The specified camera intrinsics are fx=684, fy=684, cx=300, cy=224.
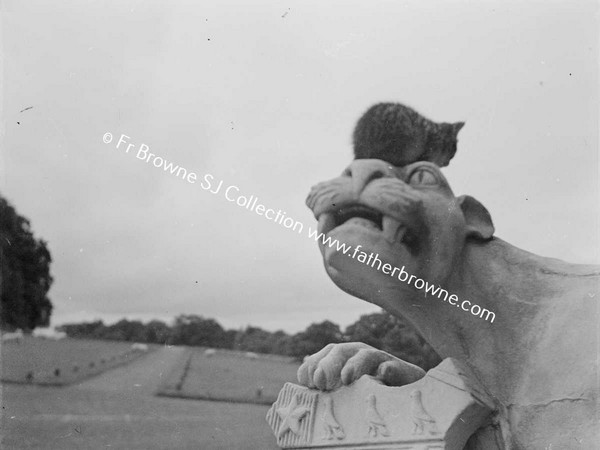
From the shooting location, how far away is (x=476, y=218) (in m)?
1.64

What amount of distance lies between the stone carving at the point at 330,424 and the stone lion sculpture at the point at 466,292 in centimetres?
4

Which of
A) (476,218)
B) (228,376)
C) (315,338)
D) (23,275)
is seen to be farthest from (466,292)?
(23,275)

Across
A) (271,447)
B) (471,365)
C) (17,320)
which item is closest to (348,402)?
(471,365)

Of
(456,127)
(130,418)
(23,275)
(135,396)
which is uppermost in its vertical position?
(456,127)

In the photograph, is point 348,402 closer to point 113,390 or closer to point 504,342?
point 504,342

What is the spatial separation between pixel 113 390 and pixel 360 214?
8.49 ft

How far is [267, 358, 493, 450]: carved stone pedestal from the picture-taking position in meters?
1.41

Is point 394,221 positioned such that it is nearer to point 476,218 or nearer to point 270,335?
point 476,218

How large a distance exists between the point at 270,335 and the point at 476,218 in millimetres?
2050

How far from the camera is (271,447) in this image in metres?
3.30

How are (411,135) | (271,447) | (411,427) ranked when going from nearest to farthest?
(411,427)
(411,135)
(271,447)

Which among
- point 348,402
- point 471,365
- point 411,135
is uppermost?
point 411,135

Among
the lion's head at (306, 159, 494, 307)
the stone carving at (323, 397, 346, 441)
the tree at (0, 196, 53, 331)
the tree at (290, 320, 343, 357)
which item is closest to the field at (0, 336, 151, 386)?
the tree at (0, 196, 53, 331)

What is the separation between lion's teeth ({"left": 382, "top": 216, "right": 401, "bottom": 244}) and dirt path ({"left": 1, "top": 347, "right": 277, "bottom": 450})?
199 centimetres
